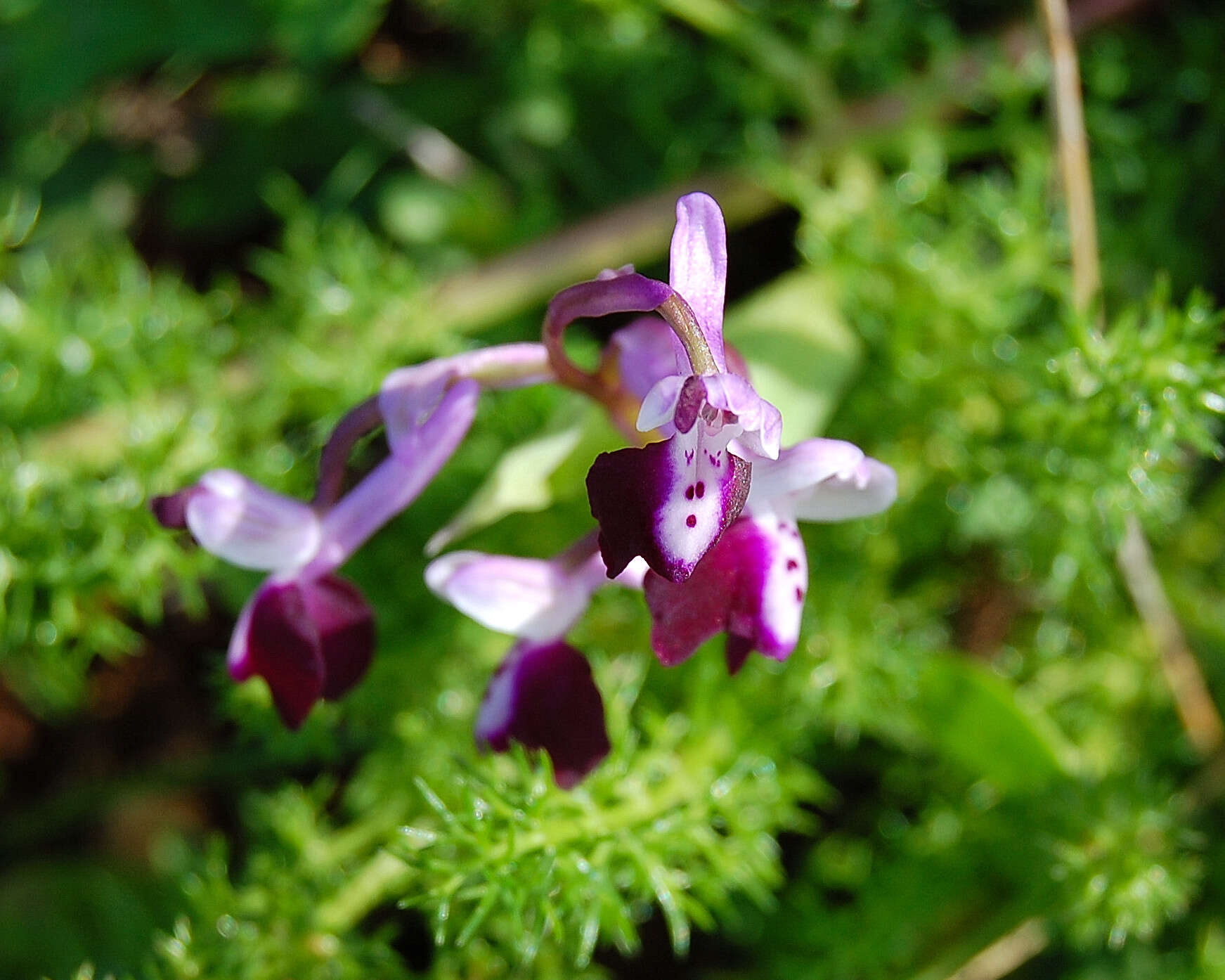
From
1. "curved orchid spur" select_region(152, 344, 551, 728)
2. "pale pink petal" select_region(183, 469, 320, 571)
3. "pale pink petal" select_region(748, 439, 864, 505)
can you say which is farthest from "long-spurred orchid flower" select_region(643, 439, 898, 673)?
"pale pink petal" select_region(183, 469, 320, 571)

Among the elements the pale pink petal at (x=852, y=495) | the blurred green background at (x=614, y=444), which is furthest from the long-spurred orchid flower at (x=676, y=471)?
the blurred green background at (x=614, y=444)

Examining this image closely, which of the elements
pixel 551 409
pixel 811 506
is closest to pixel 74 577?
pixel 551 409

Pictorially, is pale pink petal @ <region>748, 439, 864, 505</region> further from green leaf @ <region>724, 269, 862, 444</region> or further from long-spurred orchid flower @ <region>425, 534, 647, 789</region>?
green leaf @ <region>724, 269, 862, 444</region>

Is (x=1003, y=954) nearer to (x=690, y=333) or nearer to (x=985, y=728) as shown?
(x=985, y=728)

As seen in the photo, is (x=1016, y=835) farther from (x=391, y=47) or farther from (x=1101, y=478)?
(x=391, y=47)

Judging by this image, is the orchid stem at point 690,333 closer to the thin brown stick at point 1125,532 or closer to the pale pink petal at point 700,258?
the pale pink petal at point 700,258

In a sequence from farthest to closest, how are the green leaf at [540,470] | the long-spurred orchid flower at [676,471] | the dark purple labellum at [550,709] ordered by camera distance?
the green leaf at [540,470] → the dark purple labellum at [550,709] → the long-spurred orchid flower at [676,471]

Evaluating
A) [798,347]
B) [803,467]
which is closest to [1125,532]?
[798,347]
